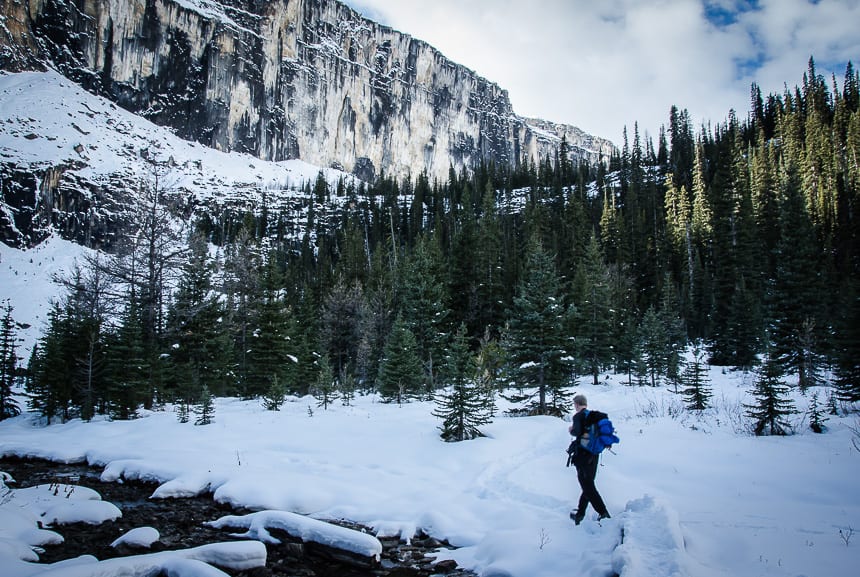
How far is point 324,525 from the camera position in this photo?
643cm

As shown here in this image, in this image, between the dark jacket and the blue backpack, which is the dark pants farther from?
the blue backpack

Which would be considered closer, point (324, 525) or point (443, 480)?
point (324, 525)

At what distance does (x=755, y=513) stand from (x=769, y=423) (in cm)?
672

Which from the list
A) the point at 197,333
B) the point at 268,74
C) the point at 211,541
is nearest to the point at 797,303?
the point at 211,541

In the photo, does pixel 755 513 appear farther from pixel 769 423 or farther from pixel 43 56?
pixel 43 56

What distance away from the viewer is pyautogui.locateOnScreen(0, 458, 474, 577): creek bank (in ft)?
19.0

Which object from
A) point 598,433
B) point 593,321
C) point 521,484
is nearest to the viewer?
point 598,433

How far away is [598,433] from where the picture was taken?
6.38 metres

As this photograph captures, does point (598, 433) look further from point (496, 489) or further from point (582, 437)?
point (496, 489)

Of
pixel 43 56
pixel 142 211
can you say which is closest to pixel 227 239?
pixel 43 56

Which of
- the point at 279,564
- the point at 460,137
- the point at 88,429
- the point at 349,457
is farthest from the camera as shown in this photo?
the point at 460,137

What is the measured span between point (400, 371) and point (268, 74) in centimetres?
14529

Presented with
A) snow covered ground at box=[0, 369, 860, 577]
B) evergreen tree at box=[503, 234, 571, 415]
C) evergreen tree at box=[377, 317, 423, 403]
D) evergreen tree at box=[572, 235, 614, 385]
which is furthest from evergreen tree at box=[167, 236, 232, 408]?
evergreen tree at box=[572, 235, 614, 385]

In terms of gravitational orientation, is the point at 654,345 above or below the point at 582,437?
above
